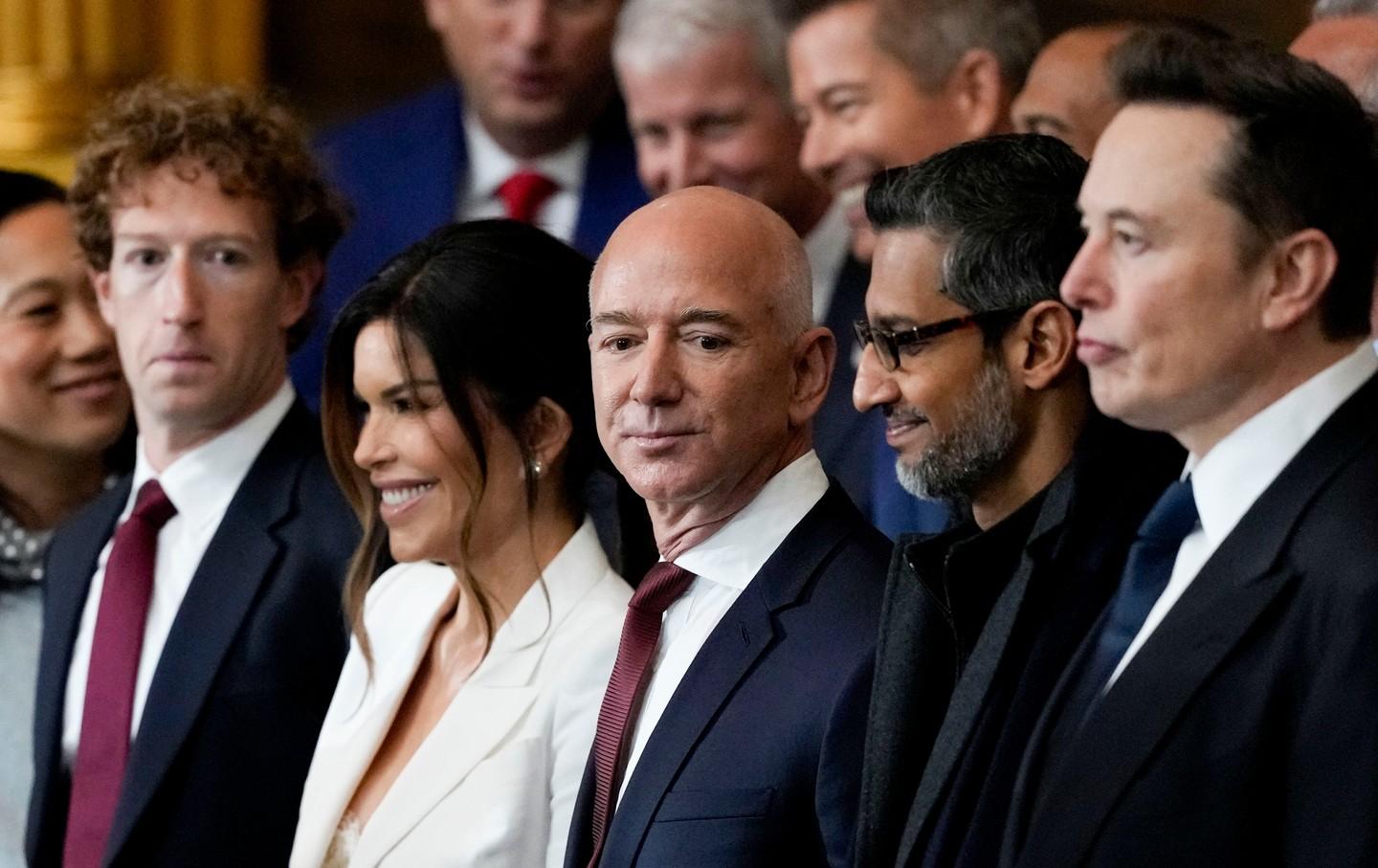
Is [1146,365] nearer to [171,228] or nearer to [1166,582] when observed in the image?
[1166,582]

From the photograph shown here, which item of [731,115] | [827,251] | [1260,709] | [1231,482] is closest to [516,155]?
[731,115]

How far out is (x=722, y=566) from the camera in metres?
2.94

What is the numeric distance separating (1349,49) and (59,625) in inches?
92.7

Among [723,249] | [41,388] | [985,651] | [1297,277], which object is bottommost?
[985,651]

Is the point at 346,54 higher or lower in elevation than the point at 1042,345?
higher

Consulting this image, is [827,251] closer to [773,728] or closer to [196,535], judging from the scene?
[196,535]

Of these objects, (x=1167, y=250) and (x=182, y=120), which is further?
(x=182, y=120)

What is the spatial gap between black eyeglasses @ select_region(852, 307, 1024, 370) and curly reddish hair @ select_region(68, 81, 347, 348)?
4.96 feet

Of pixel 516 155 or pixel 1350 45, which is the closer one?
pixel 1350 45

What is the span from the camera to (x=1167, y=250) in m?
2.37

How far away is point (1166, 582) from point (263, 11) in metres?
3.73

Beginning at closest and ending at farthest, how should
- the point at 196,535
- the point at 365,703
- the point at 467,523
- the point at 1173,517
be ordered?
the point at 1173,517
the point at 467,523
the point at 365,703
the point at 196,535

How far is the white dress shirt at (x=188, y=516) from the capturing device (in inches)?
153

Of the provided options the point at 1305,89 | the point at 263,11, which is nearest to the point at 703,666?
the point at 1305,89
